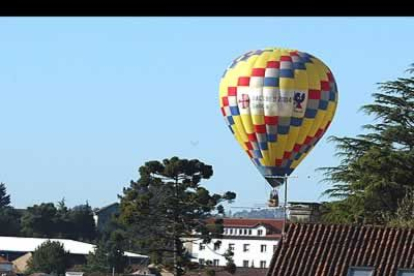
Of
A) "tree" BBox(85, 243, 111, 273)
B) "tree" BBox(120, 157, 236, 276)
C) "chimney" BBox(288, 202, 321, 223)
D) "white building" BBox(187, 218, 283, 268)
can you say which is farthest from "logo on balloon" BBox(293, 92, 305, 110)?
"white building" BBox(187, 218, 283, 268)

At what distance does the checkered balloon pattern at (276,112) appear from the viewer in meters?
44.9

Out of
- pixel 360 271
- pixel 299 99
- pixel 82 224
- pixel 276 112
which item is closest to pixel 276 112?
pixel 276 112

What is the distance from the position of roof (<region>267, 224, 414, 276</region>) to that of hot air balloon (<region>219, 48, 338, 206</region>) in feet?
48.9

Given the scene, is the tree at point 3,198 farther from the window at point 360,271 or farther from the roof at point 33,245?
the window at point 360,271

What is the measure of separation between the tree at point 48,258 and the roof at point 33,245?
118 inches

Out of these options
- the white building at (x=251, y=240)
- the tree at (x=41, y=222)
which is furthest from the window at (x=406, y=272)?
the tree at (x=41, y=222)

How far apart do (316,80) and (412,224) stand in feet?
46.1

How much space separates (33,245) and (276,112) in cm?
7897

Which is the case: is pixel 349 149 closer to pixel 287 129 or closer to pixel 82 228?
pixel 287 129

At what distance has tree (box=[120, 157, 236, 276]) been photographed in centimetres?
5778

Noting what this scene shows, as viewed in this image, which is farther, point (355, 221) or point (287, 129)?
point (287, 129)

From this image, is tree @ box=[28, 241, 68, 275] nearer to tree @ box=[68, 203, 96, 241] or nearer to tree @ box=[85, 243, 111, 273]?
tree @ box=[85, 243, 111, 273]

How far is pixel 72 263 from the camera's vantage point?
113688mm
